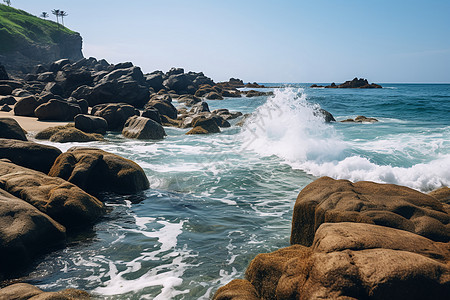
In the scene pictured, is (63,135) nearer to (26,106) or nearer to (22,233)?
(26,106)

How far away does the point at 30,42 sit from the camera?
236ft

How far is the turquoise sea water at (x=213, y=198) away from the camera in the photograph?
4.12m

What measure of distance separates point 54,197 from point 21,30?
294ft

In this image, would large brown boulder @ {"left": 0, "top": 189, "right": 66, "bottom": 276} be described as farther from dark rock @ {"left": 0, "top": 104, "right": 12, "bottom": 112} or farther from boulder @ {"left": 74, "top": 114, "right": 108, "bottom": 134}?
dark rock @ {"left": 0, "top": 104, "right": 12, "bottom": 112}

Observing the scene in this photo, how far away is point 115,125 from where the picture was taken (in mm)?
15867

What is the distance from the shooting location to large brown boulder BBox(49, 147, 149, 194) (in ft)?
22.1

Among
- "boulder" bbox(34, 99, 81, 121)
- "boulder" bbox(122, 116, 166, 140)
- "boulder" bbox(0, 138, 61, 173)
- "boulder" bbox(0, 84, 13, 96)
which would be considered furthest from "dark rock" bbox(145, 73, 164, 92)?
"boulder" bbox(0, 138, 61, 173)

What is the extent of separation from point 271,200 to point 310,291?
14.9 ft

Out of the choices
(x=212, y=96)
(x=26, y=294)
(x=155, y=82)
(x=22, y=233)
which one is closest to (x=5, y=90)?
(x=155, y=82)

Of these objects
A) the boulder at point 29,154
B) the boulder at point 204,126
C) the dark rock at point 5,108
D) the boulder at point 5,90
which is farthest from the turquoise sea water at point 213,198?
the boulder at point 5,90

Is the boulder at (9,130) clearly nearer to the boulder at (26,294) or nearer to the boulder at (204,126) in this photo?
the boulder at (26,294)

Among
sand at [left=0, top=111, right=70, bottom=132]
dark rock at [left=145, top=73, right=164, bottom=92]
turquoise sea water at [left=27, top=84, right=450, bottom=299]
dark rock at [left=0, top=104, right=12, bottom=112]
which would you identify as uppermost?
dark rock at [left=145, top=73, right=164, bottom=92]

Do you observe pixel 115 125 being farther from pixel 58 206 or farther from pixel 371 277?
pixel 371 277

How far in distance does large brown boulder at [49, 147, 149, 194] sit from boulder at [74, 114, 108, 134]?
6630 millimetres
